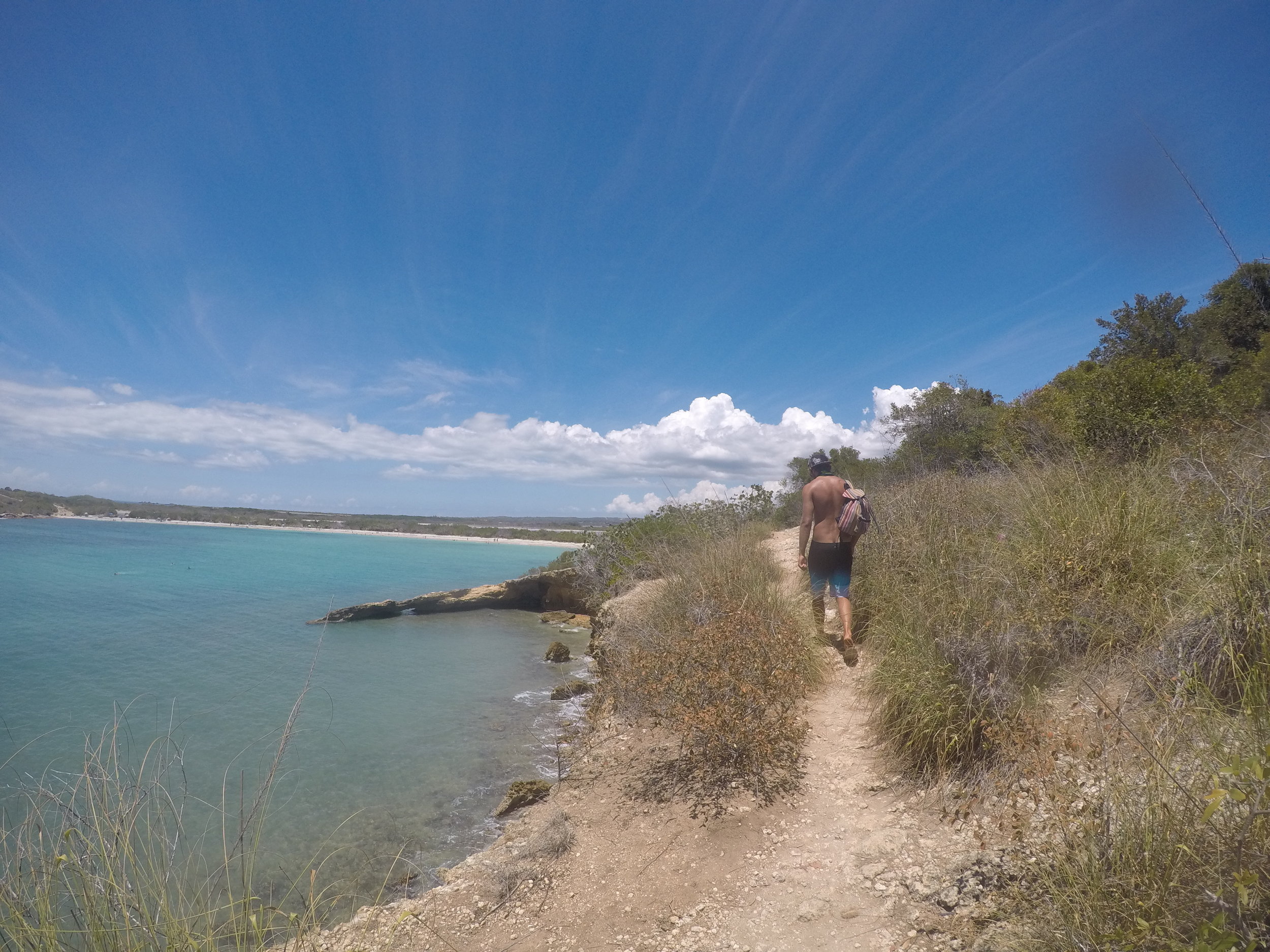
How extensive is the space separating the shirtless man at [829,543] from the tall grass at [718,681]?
49cm

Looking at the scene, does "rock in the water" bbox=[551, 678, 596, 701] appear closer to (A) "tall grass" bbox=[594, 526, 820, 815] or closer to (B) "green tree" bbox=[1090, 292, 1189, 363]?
(A) "tall grass" bbox=[594, 526, 820, 815]

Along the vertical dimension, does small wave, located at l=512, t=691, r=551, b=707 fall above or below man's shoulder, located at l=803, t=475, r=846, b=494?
below

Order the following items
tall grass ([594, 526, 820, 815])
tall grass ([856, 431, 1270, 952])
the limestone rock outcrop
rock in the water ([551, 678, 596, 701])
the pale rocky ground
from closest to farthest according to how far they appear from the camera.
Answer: tall grass ([856, 431, 1270, 952])
the pale rocky ground
tall grass ([594, 526, 820, 815])
rock in the water ([551, 678, 596, 701])
the limestone rock outcrop

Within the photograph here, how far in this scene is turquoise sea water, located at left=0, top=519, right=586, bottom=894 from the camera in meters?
7.53

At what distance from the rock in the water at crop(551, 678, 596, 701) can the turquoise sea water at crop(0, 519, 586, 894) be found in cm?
52

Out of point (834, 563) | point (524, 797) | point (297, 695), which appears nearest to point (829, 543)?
point (834, 563)

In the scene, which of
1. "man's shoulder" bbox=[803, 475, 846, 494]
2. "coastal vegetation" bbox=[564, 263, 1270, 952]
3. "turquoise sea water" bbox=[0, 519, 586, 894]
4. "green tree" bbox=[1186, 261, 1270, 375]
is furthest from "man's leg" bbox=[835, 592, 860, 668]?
"green tree" bbox=[1186, 261, 1270, 375]

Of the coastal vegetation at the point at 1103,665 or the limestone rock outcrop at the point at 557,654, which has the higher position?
the coastal vegetation at the point at 1103,665

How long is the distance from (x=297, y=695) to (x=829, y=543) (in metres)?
13.1

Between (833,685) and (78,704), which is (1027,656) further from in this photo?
(78,704)

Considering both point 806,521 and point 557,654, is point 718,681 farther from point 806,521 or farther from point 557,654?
point 557,654

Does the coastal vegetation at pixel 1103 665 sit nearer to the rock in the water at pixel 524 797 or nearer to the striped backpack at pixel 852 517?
the striped backpack at pixel 852 517

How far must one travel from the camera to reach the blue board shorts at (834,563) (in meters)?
6.78

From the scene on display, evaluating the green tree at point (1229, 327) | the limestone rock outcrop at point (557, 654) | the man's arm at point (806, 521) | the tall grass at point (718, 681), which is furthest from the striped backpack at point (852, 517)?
the green tree at point (1229, 327)
